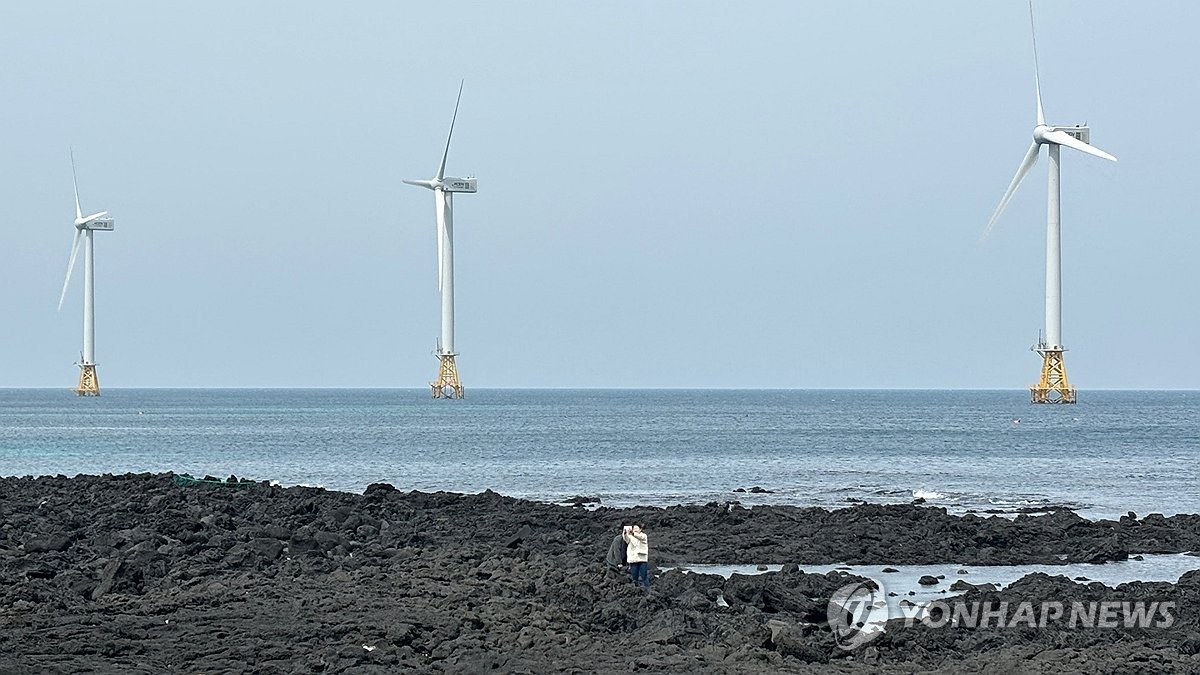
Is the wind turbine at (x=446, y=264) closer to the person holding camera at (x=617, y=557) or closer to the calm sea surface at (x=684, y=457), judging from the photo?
the calm sea surface at (x=684, y=457)

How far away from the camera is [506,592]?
23875mm

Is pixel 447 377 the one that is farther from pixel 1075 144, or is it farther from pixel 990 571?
pixel 990 571

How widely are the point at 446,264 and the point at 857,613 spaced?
128 meters

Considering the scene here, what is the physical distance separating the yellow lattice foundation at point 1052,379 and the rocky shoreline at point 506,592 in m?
103

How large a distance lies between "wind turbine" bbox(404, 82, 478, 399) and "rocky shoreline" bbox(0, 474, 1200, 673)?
8481cm

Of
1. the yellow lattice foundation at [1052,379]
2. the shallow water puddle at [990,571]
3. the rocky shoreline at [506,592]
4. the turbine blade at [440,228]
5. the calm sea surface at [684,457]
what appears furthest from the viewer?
the yellow lattice foundation at [1052,379]

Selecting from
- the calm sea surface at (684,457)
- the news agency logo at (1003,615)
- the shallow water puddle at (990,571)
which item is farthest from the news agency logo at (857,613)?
the calm sea surface at (684,457)

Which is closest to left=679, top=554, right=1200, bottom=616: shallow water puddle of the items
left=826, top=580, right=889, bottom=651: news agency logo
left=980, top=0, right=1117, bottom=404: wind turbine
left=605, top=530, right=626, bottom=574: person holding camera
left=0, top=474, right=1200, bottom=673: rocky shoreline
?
left=0, top=474, right=1200, bottom=673: rocky shoreline

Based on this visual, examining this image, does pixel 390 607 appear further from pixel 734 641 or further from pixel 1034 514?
pixel 1034 514

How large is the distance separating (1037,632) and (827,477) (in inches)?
1658

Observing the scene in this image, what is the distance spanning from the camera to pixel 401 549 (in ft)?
102

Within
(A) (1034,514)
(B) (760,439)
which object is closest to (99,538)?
(A) (1034,514)

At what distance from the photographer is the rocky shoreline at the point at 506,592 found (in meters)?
19.1

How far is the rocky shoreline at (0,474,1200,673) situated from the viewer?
62.6ft
